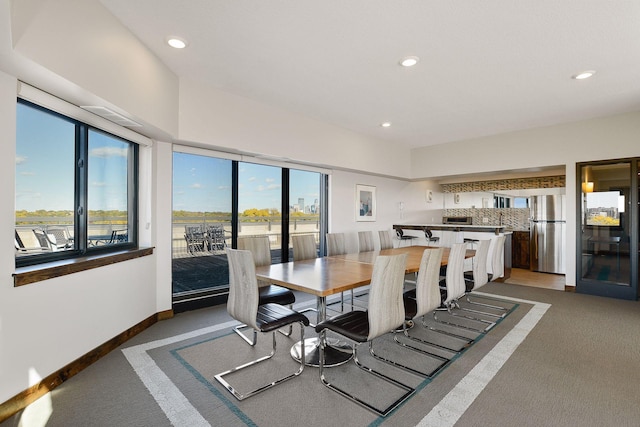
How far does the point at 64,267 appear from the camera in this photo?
235 centimetres

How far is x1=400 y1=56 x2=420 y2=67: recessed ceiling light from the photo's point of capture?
9.96 ft

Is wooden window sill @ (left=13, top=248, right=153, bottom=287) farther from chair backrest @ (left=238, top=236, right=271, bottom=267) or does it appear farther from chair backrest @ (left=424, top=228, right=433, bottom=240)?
chair backrest @ (left=424, top=228, right=433, bottom=240)

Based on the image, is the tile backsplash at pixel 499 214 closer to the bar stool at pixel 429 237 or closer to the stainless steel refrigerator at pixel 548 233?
the stainless steel refrigerator at pixel 548 233

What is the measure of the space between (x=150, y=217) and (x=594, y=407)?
13.8 feet

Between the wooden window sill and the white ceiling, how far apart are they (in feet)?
6.46

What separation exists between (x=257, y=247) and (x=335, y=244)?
1376 mm

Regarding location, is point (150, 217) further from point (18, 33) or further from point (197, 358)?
point (18, 33)

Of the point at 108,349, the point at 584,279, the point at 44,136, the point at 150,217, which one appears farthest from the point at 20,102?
the point at 584,279

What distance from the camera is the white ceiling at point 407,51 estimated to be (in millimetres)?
2328

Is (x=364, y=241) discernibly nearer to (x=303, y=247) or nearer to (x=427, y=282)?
(x=303, y=247)

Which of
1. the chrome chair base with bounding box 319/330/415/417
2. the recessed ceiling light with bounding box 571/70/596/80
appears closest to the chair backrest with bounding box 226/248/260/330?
the chrome chair base with bounding box 319/330/415/417

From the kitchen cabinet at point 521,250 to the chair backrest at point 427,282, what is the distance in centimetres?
562

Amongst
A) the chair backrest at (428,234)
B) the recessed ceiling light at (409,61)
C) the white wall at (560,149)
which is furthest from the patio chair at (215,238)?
the white wall at (560,149)

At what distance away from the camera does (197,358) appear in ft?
8.86
